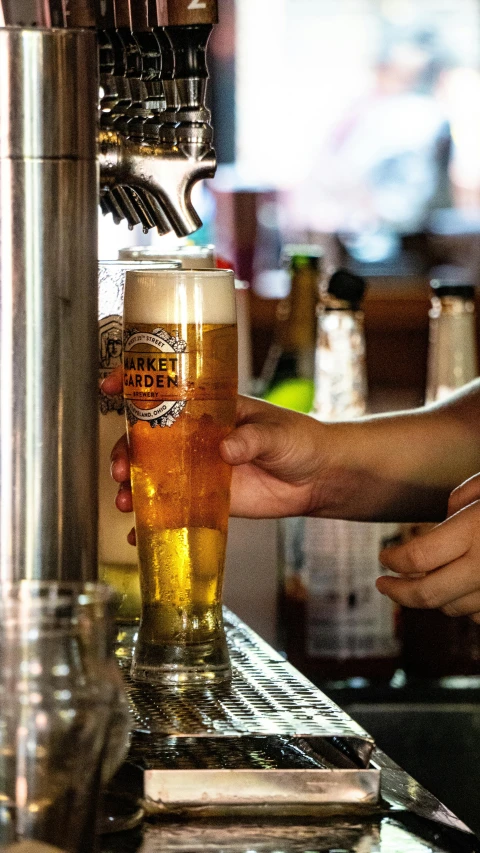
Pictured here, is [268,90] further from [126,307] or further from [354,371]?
[126,307]

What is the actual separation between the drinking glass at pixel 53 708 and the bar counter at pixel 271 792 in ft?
0.36

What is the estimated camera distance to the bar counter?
2.11 feet

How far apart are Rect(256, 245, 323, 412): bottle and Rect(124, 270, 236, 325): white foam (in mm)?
1108

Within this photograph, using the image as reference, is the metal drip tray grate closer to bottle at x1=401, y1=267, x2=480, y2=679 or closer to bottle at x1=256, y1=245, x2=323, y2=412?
bottle at x1=401, y1=267, x2=480, y2=679

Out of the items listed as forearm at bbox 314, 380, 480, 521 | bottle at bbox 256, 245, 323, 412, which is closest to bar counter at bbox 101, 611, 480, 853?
forearm at bbox 314, 380, 480, 521

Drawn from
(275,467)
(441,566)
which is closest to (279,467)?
(275,467)

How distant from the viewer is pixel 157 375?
874mm

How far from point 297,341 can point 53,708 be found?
62.4 inches

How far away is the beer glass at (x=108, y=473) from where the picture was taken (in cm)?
105

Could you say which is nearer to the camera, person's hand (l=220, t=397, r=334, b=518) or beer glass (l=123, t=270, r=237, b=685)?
beer glass (l=123, t=270, r=237, b=685)

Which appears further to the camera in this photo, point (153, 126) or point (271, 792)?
point (153, 126)

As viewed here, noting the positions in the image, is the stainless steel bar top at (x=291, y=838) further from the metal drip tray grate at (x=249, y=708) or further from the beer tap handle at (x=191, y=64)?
the beer tap handle at (x=191, y=64)

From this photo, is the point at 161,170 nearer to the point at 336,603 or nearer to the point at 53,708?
the point at 53,708

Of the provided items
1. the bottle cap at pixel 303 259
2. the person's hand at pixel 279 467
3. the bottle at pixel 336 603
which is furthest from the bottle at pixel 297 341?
the person's hand at pixel 279 467
